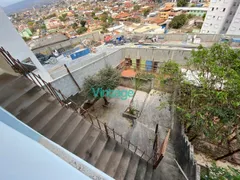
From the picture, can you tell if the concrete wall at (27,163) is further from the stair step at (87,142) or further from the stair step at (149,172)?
the stair step at (149,172)

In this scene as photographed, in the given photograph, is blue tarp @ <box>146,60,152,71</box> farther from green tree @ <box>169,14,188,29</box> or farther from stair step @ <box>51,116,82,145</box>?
green tree @ <box>169,14,188,29</box>

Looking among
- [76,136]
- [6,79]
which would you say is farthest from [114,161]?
[6,79]

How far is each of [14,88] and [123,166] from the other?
312cm

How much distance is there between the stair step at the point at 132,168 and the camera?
3.07 m

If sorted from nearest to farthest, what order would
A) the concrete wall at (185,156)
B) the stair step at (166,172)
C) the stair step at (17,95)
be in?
the stair step at (17,95) < the concrete wall at (185,156) < the stair step at (166,172)

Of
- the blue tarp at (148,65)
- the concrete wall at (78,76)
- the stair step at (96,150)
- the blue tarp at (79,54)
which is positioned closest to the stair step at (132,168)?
the stair step at (96,150)

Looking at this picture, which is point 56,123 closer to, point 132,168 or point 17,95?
point 17,95

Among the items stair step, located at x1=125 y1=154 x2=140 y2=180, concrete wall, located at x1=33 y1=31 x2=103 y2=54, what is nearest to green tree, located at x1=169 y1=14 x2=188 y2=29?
concrete wall, located at x1=33 y1=31 x2=103 y2=54

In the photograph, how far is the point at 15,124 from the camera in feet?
4.44

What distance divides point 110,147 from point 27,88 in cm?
243

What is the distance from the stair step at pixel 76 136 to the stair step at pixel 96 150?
0.39 m

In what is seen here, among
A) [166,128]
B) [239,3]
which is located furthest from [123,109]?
[239,3]

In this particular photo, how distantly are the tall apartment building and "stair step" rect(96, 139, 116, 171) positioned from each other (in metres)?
24.9

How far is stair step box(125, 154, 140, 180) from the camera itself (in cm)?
307
